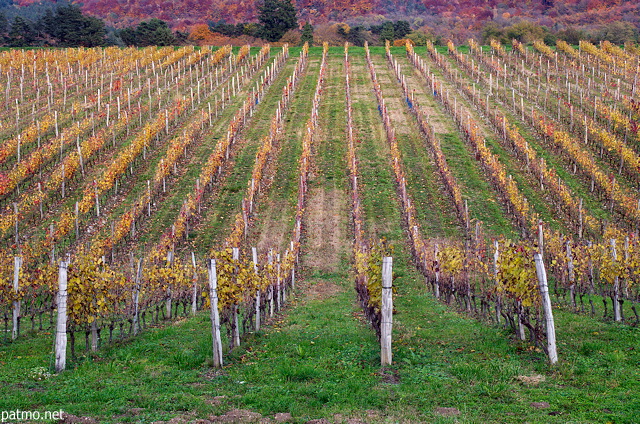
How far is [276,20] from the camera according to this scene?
274 feet

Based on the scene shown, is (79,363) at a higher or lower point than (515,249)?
lower

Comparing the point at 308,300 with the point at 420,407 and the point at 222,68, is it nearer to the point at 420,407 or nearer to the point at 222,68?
the point at 420,407

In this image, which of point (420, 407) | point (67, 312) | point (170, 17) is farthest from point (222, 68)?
point (170, 17)

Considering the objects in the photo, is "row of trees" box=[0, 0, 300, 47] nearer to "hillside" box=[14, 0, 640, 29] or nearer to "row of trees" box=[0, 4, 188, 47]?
"row of trees" box=[0, 4, 188, 47]

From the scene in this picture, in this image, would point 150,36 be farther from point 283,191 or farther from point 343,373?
point 343,373

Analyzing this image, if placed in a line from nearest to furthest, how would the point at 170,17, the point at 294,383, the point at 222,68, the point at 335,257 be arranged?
the point at 294,383 → the point at 335,257 → the point at 222,68 → the point at 170,17

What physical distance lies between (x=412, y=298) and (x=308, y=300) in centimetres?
301

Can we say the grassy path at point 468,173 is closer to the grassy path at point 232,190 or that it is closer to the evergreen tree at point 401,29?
the grassy path at point 232,190

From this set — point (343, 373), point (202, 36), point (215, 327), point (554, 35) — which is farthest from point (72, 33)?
point (343, 373)

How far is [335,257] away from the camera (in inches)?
982

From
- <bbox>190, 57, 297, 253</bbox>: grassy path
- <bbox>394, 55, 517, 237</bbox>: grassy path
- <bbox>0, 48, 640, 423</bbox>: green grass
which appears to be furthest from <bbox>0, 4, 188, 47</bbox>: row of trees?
<bbox>0, 48, 640, 423</bbox>: green grass

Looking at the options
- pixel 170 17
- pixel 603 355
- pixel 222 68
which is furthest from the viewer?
pixel 170 17

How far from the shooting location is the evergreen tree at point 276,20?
269 feet

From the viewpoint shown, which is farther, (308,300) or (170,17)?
(170,17)
